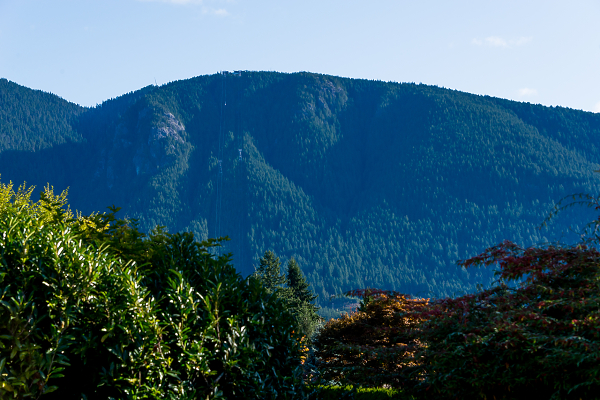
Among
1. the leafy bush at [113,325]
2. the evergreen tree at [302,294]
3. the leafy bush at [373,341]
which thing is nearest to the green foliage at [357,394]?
the leafy bush at [373,341]

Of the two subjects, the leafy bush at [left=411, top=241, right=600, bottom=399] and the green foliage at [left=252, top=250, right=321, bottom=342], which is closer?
the leafy bush at [left=411, top=241, right=600, bottom=399]

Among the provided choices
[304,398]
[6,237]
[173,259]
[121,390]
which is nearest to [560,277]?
[304,398]

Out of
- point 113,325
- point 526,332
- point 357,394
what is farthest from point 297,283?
point 113,325

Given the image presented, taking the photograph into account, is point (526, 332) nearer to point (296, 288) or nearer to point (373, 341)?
point (373, 341)

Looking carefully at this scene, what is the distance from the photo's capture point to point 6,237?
15.9ft

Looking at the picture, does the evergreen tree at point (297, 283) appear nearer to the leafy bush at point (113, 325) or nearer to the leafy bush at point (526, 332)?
the leafy bush at point (526, 332)

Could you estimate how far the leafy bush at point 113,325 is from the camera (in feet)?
14.5

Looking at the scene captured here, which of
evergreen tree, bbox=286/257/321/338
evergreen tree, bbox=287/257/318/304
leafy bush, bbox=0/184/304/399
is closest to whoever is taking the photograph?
leafy bush, bbox=0/184/304/399

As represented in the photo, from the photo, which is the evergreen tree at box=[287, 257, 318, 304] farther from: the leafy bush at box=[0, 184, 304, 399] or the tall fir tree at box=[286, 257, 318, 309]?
the leafy bush at box=[0, 184, 304, 399]

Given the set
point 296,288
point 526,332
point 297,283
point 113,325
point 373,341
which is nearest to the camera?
point 113,325

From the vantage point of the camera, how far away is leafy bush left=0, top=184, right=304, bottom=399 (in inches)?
174

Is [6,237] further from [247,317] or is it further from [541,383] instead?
[541,383]

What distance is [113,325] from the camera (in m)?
4.74

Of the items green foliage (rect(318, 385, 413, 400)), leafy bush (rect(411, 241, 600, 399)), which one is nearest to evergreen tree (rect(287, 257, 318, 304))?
green foliage (rect(318, 385, 413, 400))
